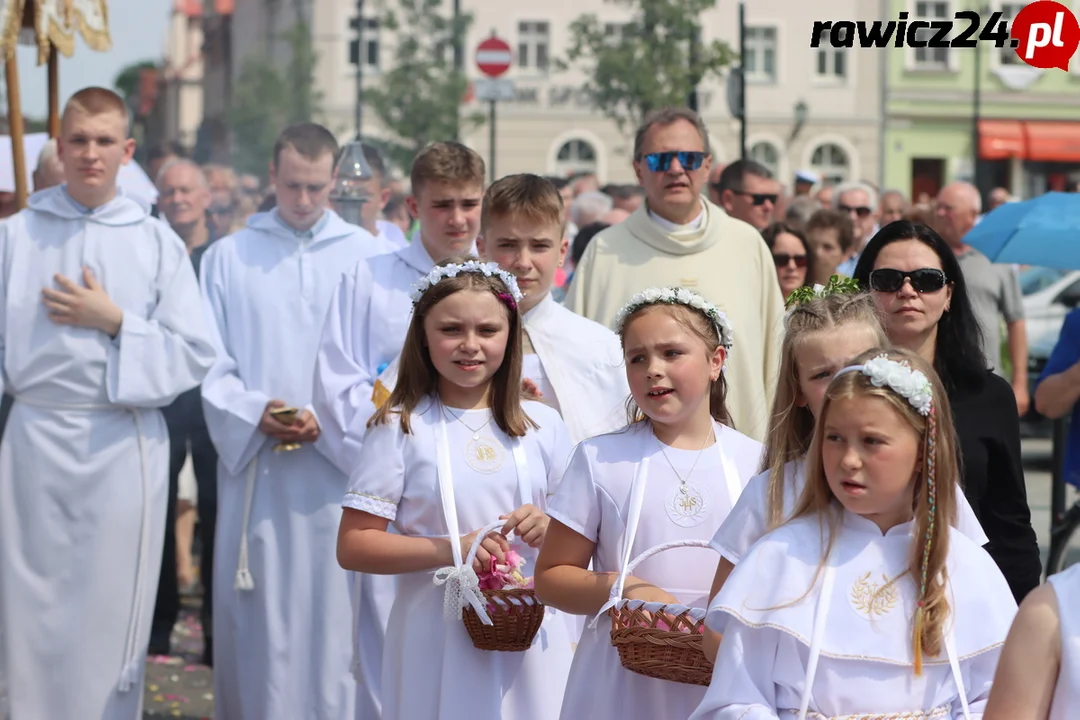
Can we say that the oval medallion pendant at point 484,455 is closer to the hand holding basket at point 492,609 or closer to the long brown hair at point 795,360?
the hand holding basket at point 492,609

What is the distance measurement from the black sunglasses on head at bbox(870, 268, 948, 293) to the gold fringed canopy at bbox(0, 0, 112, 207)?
4.43 m

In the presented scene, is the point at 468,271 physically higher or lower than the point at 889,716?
higher

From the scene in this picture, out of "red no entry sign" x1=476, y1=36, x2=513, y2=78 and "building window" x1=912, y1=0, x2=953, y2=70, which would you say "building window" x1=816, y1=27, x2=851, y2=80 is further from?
"red no entry sign" x1=476, y1=36, x2=513, y2=78

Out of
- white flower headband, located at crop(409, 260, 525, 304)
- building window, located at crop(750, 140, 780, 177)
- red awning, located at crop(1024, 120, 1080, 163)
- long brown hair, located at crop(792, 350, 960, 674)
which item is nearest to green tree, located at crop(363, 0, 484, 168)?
building window, located at crop(750, 140, 780, 177)

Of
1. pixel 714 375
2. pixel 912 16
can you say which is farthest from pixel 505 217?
pixel 912 16

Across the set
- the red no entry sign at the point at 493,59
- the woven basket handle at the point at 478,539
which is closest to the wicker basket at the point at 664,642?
the woven basket handle at the point at 478,539

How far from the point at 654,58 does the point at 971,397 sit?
105 feet

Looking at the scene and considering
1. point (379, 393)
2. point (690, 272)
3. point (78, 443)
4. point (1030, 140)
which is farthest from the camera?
point (1030, 140)

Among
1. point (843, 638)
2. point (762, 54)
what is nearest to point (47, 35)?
point (843, 638)

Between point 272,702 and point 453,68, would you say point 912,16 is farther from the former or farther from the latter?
point 272,702

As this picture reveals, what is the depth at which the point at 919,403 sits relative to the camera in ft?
10.8

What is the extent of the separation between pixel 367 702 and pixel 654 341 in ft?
6.47

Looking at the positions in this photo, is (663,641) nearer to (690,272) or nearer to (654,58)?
(690,272)

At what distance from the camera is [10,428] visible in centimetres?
640
